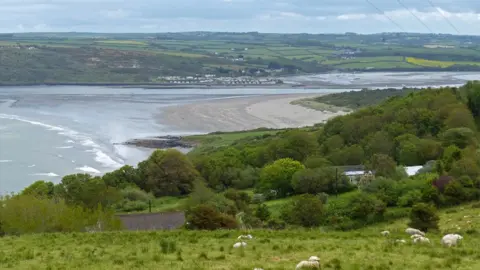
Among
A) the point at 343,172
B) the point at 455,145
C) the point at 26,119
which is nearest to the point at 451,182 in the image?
the point at 343,172

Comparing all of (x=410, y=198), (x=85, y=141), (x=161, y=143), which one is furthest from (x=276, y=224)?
(x=85, y=141)

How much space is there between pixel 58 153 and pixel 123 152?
528 cm

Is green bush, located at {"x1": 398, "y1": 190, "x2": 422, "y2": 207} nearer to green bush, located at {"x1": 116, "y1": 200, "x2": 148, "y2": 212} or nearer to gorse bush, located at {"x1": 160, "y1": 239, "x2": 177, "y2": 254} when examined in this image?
green bush, located at {"x1": 116, "y1": 200, "x2": 148, "y2": 212}

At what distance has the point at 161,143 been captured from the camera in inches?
2488

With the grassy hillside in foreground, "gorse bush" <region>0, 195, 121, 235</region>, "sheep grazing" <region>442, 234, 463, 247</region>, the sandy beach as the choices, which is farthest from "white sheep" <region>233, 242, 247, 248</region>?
the sandy beach

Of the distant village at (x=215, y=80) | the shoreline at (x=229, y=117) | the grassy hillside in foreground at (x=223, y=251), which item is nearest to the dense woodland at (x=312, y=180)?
the grassy hillside in foreground at (x=223, y=251)

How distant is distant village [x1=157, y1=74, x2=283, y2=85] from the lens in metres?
140

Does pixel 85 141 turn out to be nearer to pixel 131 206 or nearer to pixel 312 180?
pixel 131 206

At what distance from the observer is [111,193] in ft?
115

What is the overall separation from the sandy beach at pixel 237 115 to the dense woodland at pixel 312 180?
1420 cm

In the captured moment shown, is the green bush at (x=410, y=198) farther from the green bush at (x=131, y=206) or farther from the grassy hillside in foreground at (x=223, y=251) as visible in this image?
the green bush at (x=131, y=206)

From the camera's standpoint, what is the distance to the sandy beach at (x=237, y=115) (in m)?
76.2

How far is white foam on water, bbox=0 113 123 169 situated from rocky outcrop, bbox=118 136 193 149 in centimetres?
355

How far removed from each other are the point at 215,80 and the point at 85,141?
83764 mm
